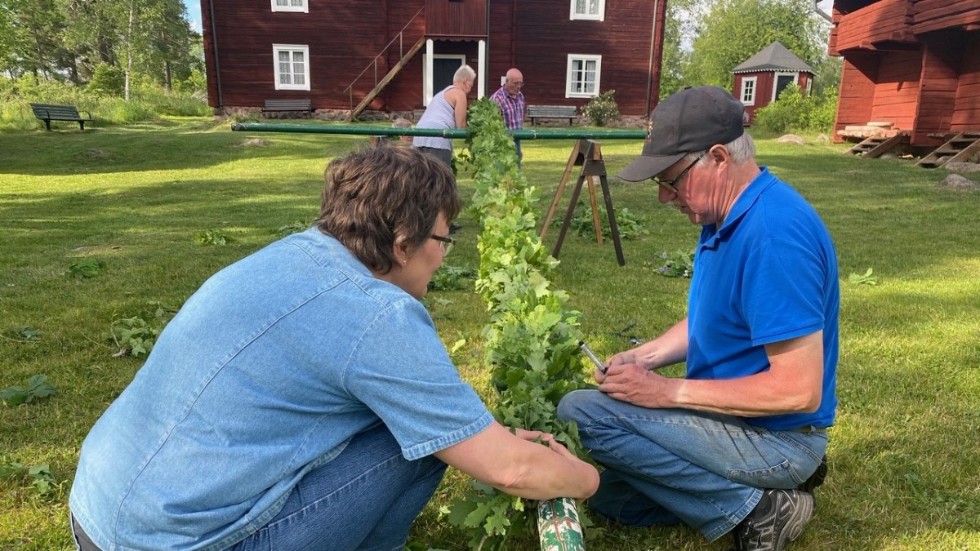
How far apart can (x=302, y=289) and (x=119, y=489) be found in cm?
69

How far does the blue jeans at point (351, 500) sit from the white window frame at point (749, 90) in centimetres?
4367

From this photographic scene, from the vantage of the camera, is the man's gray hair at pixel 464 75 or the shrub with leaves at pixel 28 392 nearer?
the shrub with leaves at pixel 28 392

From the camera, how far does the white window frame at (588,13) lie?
26766 mm

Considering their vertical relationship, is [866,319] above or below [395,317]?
below

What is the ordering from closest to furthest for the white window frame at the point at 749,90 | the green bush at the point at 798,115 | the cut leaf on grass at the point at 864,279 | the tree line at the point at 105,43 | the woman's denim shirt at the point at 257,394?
the woman's denim shirt at the point at 257,394 < the cut leaf on grass at the point at 864,279 < the green bush at the point at 798,115 < the white window frame at the point at 749,90 < the tree line at the point at 105,43

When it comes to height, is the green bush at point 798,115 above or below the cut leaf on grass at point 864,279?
above

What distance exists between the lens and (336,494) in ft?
6.06

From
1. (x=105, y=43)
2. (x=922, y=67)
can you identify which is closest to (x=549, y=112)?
(x=922, y=67)

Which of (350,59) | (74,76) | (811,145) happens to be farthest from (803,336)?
(74,76)

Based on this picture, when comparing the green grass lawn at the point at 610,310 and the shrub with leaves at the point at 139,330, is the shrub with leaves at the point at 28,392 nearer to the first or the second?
the green grass lawn at the point at 610,310

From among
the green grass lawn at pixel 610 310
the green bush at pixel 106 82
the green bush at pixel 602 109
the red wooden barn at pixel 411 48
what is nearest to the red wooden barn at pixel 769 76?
the red wooden barn at pixel 411 48

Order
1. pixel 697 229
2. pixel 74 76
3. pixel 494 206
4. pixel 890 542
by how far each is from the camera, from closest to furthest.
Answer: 1. pixel 890 542
2. pixel 494 206
3. pixel 697 229
4. pixel 74 76

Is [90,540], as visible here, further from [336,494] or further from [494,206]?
[494,206]

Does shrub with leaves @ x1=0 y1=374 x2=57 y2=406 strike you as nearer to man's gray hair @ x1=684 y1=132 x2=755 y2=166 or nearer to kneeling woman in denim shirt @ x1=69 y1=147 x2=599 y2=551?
kneeling woman in denim shirt @ x1=69 y1=147 x2=599 y2=551
